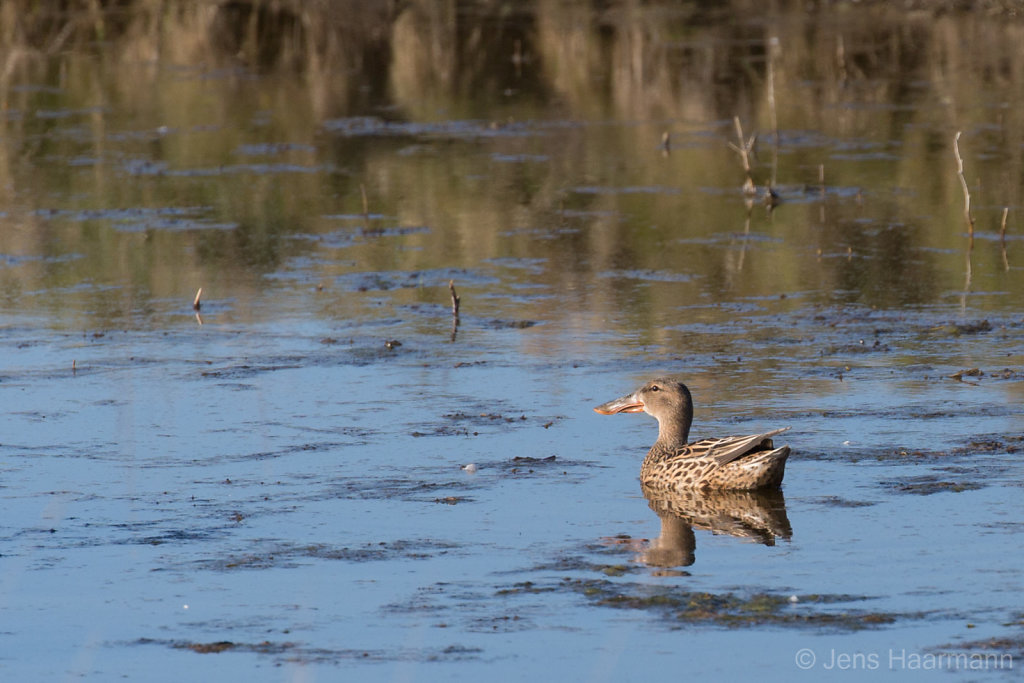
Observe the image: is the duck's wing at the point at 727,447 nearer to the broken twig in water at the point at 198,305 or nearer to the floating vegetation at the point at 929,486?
the floating vegetation at the point at 929,486

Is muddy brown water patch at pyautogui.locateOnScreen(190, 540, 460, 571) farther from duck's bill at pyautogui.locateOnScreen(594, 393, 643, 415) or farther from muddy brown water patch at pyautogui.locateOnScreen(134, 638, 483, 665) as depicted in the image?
duck's bill at pyautogui.locateOnScreen(594, 393, 643, 415)

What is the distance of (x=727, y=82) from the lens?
2559 cm

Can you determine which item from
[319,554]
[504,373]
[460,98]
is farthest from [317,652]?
[460,98]

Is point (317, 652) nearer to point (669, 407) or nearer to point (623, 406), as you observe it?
point (669, 407)

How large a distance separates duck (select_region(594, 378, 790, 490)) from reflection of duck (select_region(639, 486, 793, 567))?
0.05 metres

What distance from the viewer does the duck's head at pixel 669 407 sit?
945cm

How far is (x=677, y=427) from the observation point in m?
9.46

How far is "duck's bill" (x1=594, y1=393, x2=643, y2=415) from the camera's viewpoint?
31.9 feet

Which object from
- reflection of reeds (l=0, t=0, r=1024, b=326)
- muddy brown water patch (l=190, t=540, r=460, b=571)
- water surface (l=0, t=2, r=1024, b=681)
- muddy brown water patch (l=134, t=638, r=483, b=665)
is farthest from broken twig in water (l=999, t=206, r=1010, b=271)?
muddy brown water patch (l=134, t=638, r=483, b=665)

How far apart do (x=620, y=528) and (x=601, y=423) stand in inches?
84.8

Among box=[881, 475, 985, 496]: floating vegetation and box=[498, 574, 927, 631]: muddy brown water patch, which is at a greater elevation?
box=[881, 475, 985, 496]: floating vegetation

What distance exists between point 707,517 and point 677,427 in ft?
3.22

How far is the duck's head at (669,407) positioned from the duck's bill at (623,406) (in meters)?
0.08

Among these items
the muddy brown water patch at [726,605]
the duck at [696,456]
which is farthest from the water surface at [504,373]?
the duck at [696,456]
